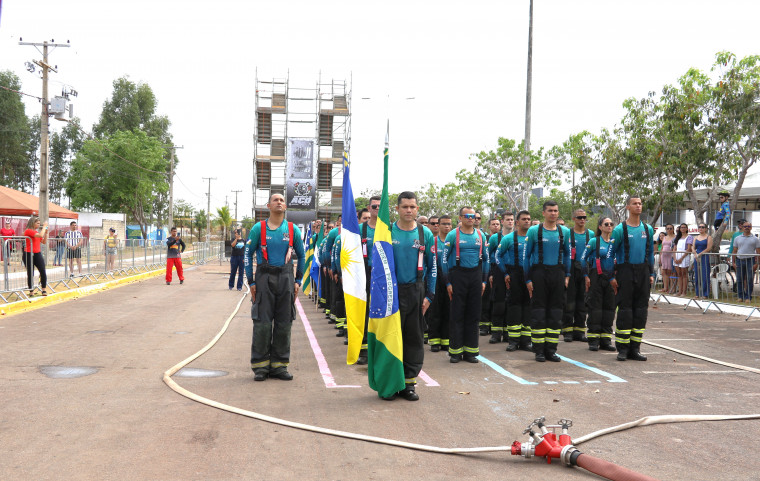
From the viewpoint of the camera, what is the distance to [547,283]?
845 centimetres

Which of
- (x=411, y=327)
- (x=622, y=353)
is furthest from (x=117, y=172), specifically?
(x=411, y=327)

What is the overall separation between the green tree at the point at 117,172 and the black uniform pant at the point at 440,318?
50.4 metres

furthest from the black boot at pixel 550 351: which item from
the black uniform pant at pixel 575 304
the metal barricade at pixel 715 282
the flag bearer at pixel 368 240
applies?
the metal barricade at pixel 715 282

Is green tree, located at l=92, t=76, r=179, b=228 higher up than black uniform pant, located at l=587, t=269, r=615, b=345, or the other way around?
green tree, located at l=92, t=76, r=179, b=228

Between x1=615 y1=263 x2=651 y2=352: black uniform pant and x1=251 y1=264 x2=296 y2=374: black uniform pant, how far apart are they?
4556mm

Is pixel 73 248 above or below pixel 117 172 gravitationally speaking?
below

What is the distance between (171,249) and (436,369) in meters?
15.3

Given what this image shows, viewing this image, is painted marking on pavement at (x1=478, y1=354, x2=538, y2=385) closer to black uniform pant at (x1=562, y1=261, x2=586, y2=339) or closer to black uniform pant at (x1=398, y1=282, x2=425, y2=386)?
black uniform pant at (x1=398, y1=282, x2=425, y2=386)

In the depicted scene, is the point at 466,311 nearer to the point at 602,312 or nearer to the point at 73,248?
the point at 602,312

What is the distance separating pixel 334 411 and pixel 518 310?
468 cm

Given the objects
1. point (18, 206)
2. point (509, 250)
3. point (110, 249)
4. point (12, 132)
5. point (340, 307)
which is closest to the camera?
point (509, 250)

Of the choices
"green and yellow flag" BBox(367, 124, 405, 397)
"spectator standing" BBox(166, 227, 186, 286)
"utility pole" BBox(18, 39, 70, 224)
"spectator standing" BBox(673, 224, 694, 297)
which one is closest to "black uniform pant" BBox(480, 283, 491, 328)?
"green and yellow flag" BBox(367, 124, 405, 397)

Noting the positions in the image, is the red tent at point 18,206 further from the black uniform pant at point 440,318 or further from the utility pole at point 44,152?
the black uniform pant at point 440,318

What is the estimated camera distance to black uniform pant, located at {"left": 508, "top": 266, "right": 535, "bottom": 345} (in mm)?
9422
